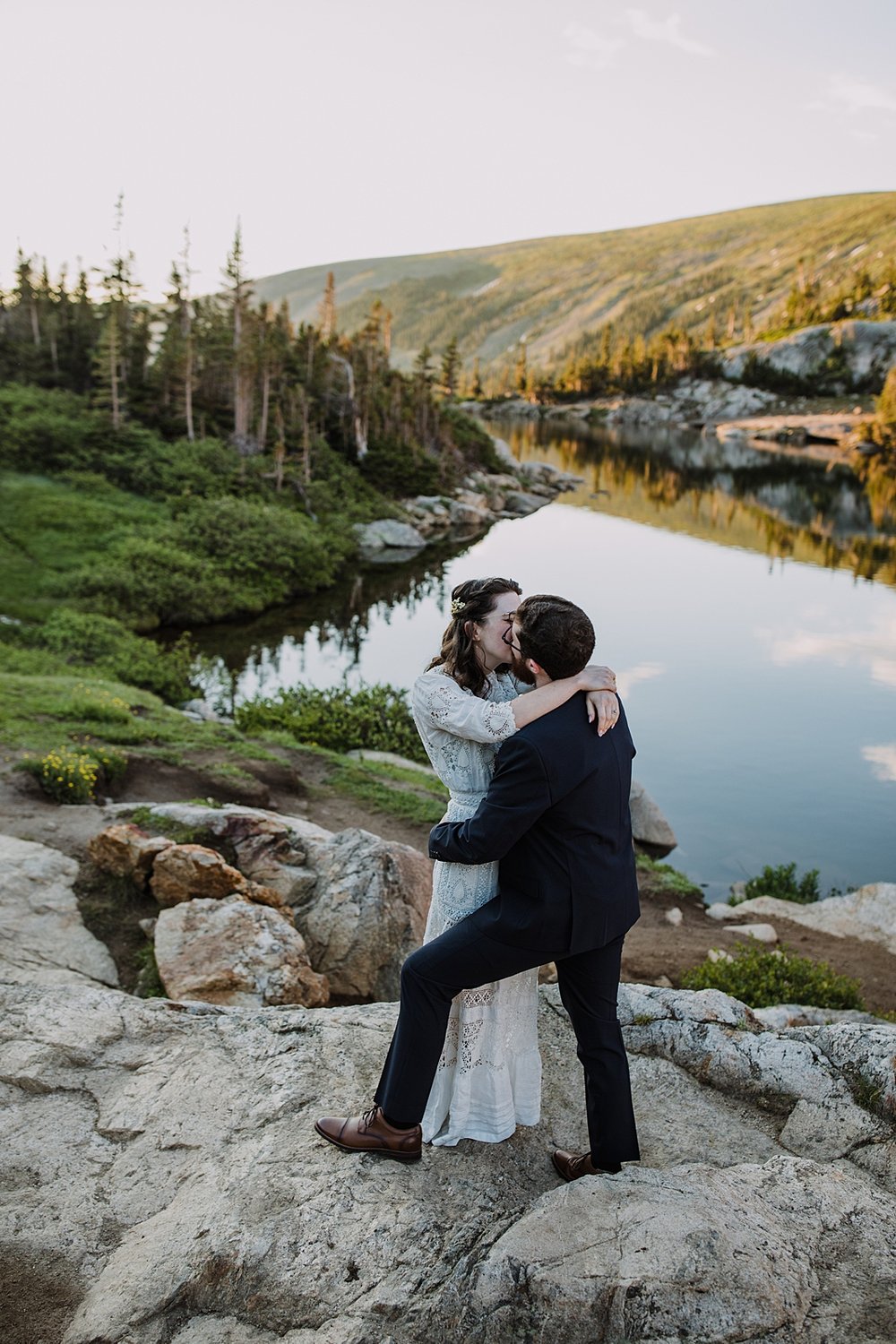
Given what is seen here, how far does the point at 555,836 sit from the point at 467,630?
3.18ft

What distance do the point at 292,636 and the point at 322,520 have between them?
12187 mm

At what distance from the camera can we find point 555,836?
142 inches

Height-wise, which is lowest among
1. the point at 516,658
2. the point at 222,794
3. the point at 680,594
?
the point at 680,594

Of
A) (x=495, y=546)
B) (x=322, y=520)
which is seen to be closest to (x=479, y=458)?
(x=495, y=546)

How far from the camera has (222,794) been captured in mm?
11602

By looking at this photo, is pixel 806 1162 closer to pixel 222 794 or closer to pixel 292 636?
pixel 222 794

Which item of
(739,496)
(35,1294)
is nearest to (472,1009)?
(35,1294)

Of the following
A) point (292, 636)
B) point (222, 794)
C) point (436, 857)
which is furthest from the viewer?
point (292, 636)

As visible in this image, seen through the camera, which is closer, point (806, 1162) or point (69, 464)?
point (806, 1162)

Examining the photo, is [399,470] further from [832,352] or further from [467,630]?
[832,352]

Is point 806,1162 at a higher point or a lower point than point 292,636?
higher

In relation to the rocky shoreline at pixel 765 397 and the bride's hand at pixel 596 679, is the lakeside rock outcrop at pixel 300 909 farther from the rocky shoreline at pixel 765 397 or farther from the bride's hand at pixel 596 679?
the rocky shoreline at pixel 765 397

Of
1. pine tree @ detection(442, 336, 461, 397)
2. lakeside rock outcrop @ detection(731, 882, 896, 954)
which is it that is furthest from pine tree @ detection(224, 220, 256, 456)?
lakeside rock outcrop @ detection(731, 882, 896, 954)

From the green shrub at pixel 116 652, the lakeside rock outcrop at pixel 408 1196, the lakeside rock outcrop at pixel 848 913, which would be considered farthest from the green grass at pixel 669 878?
the green shrub at pixel 116 652
